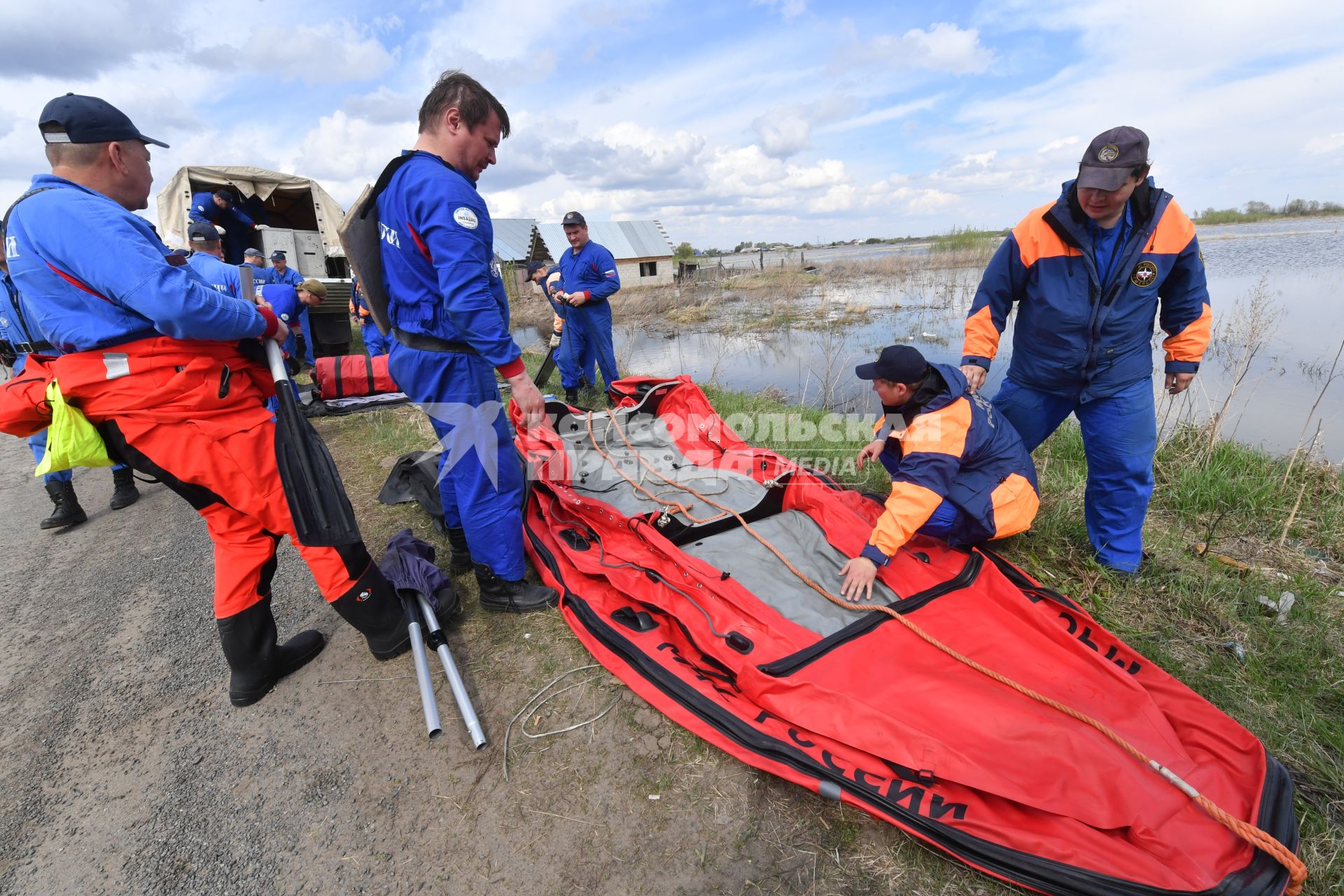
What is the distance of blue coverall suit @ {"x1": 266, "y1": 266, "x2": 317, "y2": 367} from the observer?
23.2 ft

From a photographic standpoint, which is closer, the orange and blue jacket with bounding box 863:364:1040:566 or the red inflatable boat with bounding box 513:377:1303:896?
the red inflatable boat with bounding box 513:377:1303:896

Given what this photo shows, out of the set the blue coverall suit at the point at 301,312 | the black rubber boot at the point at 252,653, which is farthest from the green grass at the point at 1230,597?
the blue coverall suit at the point at 301,312

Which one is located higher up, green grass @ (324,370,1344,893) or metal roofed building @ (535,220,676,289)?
metal roofed building @ (535,220,676,289)

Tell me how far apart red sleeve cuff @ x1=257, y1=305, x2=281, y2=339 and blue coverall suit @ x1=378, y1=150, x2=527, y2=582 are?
44 centimetres

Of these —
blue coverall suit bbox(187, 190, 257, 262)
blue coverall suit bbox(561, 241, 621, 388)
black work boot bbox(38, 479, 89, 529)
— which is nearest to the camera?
black work boot bbox(38, 479, 89, 529)

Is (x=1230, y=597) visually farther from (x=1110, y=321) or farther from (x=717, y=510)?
(x=717, y=510)

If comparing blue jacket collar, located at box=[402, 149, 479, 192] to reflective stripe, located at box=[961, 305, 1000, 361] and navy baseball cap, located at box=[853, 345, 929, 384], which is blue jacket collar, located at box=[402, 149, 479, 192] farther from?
reflective stripe, located at box=[961, 305, 1000, 361]

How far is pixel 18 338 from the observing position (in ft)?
9.43

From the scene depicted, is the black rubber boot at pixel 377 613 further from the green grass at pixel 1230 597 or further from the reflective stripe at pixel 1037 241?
the reflective stripe at pixel 1037 241

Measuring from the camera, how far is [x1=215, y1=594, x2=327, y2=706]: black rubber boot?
2.17 meters

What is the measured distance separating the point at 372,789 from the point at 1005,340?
34.6 feet

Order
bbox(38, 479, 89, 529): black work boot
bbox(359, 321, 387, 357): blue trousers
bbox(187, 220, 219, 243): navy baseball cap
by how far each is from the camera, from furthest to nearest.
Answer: bbox(359, 321, 387, 357): blue trousers → bbox(187, 220, 219, 243): navy baseball cap → bbox(38, 479, 89, 529): black work boot

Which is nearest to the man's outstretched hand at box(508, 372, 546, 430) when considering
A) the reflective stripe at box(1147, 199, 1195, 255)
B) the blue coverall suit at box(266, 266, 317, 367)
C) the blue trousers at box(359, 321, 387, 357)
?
the reflective stripe at box(1147, 199, 1195, 255)

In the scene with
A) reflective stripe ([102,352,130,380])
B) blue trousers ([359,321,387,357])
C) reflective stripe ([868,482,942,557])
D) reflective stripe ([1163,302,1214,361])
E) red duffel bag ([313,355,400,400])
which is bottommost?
reflective stripe ([868,482,942,557])
